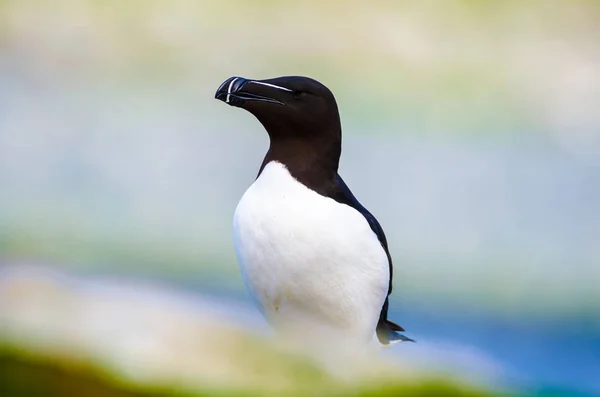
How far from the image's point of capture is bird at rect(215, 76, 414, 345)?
1.82m

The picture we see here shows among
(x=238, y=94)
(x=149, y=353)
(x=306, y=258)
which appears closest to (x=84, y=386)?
(x=149, y=353)

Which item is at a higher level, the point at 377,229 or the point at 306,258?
the point at 377,229

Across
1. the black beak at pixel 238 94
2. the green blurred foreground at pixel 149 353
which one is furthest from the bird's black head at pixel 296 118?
the green blurred foreground at pixel 149 353

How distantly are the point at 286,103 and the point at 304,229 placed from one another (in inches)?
10.8

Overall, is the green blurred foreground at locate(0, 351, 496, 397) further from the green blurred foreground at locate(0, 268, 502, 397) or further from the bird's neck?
the bird's neck

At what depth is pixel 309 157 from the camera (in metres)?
1.90

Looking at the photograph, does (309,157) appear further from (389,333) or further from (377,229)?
(389,333)

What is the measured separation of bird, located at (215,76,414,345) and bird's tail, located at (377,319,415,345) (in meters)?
0.08

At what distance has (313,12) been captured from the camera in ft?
7.78

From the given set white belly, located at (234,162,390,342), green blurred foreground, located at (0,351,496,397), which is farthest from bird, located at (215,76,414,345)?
green blurred foreground, located at (0,351,496,397)

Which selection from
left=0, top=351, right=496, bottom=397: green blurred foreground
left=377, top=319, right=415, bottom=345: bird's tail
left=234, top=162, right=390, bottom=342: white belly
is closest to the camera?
left=0, top=351, right=496, bottom=397: green blurred foreground

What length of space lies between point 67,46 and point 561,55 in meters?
1.32

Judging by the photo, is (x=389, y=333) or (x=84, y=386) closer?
(x=84, y=386)

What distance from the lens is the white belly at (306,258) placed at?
5.96ft
